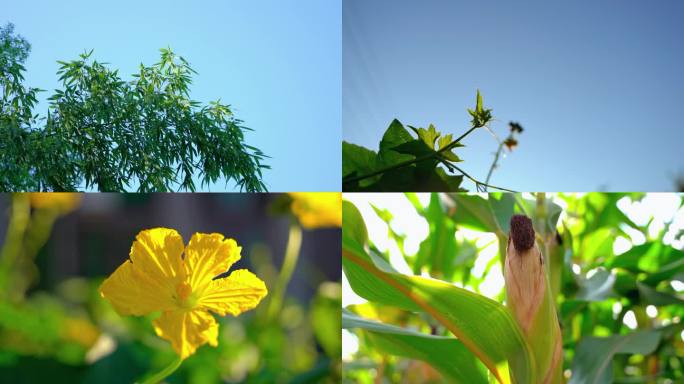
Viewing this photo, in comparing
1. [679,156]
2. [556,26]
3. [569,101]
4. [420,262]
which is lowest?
[420,262]

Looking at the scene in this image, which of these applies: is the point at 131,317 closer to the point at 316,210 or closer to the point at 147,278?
the point at 147,278

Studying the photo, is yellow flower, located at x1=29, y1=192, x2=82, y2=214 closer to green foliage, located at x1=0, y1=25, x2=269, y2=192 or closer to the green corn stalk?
green foliage, located at x1=0, y1=25, x2=269, y2=192

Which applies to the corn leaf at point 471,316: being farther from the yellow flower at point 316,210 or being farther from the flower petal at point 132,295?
the flower petal at point 132,295

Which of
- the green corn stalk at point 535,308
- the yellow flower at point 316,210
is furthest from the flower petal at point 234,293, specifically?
the green corn stalk at point 535,308

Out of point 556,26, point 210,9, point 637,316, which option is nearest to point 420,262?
point 637,316

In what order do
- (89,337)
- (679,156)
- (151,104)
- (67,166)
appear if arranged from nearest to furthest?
(89,337) < (679,156) < (67,166) < (151,104)

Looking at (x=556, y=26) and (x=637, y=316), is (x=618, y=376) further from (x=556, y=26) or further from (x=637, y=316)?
(x=556, y=26)

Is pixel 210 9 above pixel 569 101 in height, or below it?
above
